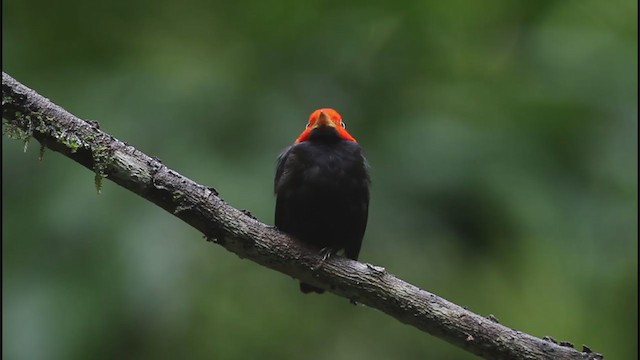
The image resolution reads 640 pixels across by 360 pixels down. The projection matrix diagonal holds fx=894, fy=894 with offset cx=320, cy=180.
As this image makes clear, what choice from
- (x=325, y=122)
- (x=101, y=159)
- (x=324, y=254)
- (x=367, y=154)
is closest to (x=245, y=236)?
(x=324, y=254)

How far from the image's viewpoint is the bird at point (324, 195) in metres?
3.62

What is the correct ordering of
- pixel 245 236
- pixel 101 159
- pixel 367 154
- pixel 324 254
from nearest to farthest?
pixel 101 159
pixel 245 236
pixel 324 254
pixel 367 154

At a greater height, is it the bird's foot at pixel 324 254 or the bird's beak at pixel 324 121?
the bird's beak at pixel 324 121

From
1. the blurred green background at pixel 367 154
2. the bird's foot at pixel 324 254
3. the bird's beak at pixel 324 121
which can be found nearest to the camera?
the bird's foot at pixel 324 254

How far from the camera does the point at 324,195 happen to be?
3.69 m

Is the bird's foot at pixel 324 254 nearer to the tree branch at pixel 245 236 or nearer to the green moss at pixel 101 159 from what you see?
the tree branch at pixel 245 236

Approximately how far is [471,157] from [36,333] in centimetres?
275

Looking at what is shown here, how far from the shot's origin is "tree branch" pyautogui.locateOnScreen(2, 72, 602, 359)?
302cm

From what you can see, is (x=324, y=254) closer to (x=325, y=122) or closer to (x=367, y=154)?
(x=325, y=122)

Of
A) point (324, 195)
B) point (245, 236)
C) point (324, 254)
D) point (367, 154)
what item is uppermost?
point (367, 154)

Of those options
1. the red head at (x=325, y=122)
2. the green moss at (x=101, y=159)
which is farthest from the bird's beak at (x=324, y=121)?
the green moss at (x=101, y=159)

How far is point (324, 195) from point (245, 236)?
1.89 ft

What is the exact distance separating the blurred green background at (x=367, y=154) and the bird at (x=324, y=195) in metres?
1.08

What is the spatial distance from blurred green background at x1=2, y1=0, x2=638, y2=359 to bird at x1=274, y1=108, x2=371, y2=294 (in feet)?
3.55
